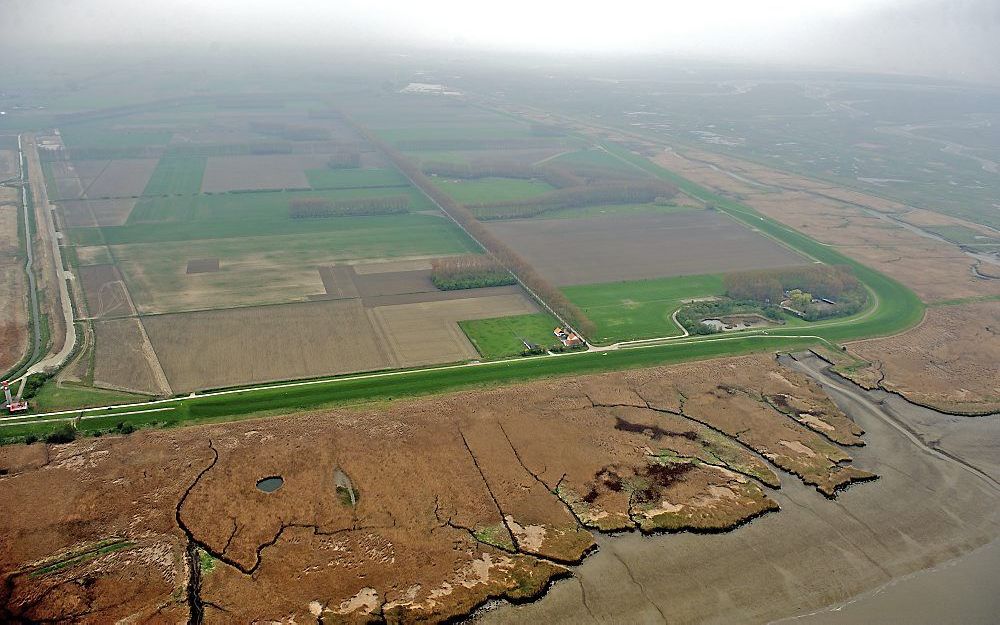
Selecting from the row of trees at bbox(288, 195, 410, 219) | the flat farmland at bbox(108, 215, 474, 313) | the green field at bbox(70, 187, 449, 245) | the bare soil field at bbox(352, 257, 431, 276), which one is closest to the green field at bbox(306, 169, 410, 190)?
the green field at bbox(70, 187, 449, 245)

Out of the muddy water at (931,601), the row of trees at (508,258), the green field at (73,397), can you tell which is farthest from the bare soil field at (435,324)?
the muddy water at (931,601)

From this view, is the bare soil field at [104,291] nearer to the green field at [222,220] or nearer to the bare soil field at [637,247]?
the green field at [222,220]

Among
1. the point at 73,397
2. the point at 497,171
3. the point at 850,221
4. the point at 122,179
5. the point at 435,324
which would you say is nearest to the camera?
the point at 73,397

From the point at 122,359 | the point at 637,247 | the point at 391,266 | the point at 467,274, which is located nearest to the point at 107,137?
the point at 391,266

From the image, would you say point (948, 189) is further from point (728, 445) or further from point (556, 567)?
point (556, 567)

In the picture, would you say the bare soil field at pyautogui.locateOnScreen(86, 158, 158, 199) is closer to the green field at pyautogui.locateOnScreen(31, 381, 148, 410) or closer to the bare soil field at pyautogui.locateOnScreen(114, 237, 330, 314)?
the bare soil field at pyautogui.locateOnScreen(114, 237, 330, 314)

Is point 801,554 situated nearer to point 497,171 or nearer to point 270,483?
point 270,483

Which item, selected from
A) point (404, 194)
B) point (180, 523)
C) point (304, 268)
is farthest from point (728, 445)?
point (404, 194)
